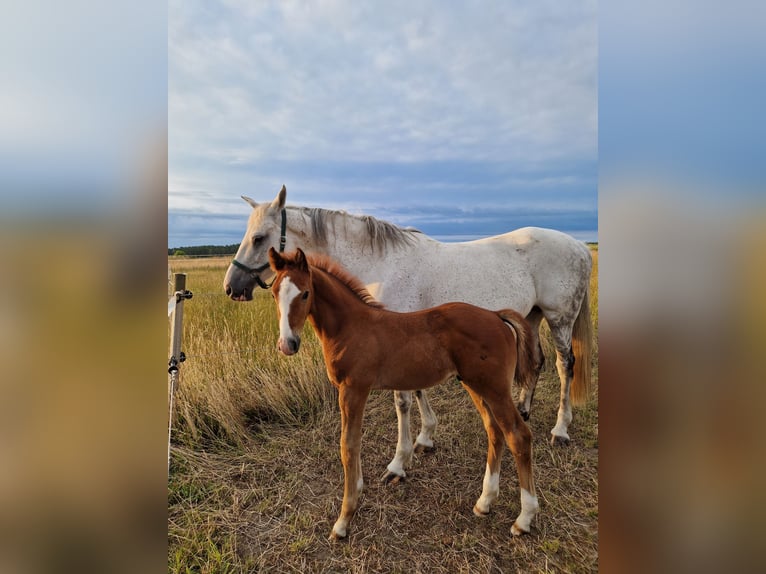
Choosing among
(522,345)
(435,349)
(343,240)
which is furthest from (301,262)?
(522,345)

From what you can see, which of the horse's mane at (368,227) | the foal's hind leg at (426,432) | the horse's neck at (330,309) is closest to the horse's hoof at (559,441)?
the foal's hind leg at (426,432)

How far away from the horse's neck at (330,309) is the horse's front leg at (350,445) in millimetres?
340

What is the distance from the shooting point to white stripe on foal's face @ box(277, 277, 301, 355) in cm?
190

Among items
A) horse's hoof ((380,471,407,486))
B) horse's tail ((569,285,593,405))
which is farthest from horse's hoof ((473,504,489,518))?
horse's tail ((569,285,593,405))

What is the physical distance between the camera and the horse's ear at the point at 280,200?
2.82m

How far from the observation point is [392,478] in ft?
9.73

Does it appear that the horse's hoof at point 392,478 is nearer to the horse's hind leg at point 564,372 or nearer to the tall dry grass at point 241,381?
the tall dry grass at point 241,381

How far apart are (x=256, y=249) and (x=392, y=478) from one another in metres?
2.04

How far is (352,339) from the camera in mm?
2207

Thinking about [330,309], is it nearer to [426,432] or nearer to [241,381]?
[426,432]

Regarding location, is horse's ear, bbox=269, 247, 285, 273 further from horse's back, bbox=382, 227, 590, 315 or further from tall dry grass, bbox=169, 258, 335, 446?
tall dry grass, bbox=169, 258, 335, 446

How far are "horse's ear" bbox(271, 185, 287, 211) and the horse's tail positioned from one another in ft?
10.0
